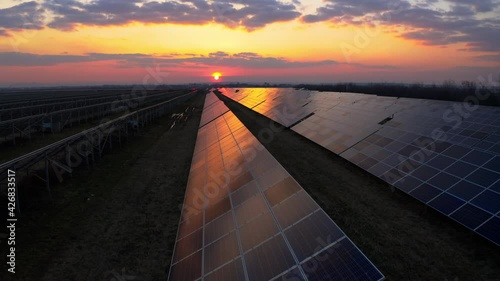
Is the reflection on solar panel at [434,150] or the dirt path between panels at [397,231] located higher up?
the reflection on solar panel at [434,150]

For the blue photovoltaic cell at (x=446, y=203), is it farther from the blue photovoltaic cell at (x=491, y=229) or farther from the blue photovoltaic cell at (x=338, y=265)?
the blue photovoltaic cell at (x=338, y=265)

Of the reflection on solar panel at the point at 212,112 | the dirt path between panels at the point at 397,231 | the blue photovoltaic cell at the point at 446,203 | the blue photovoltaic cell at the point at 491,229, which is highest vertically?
the reflection on solar panel at the point at 212,112

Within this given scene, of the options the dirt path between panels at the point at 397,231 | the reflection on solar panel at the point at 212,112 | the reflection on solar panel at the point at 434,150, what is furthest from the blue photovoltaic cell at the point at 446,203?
the reflection on solar panel at the point at 212,112

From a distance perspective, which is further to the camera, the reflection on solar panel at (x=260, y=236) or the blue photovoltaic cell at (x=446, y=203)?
the blue photovoltaic cell at (x=446, y=203)

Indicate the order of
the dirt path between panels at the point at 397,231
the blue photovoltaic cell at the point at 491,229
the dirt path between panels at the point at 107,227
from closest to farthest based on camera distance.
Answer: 1. the dirt path between panels at the point at 107,227
2. the dirt path between panels at the point at 397,231
3. the blue photovoltaic cell at the point at 491,229

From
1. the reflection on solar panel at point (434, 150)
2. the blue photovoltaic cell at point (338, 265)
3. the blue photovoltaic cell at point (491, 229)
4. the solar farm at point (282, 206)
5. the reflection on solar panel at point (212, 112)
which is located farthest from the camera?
the reflection on solar panel at point (212, 112)

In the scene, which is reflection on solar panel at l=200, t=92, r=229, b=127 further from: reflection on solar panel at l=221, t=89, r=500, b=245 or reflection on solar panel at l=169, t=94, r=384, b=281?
reflection on solar panel at l=169, t=94, r=384, b=281

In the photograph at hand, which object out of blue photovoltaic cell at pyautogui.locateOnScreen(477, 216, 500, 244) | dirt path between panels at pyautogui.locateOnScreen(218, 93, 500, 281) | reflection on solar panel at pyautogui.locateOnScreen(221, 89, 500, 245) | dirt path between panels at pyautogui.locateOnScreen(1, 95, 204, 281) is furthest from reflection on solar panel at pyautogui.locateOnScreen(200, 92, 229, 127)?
blue photovoltaic cell at pyautogui.locateOnScreen(477, 216, 500, 244)
